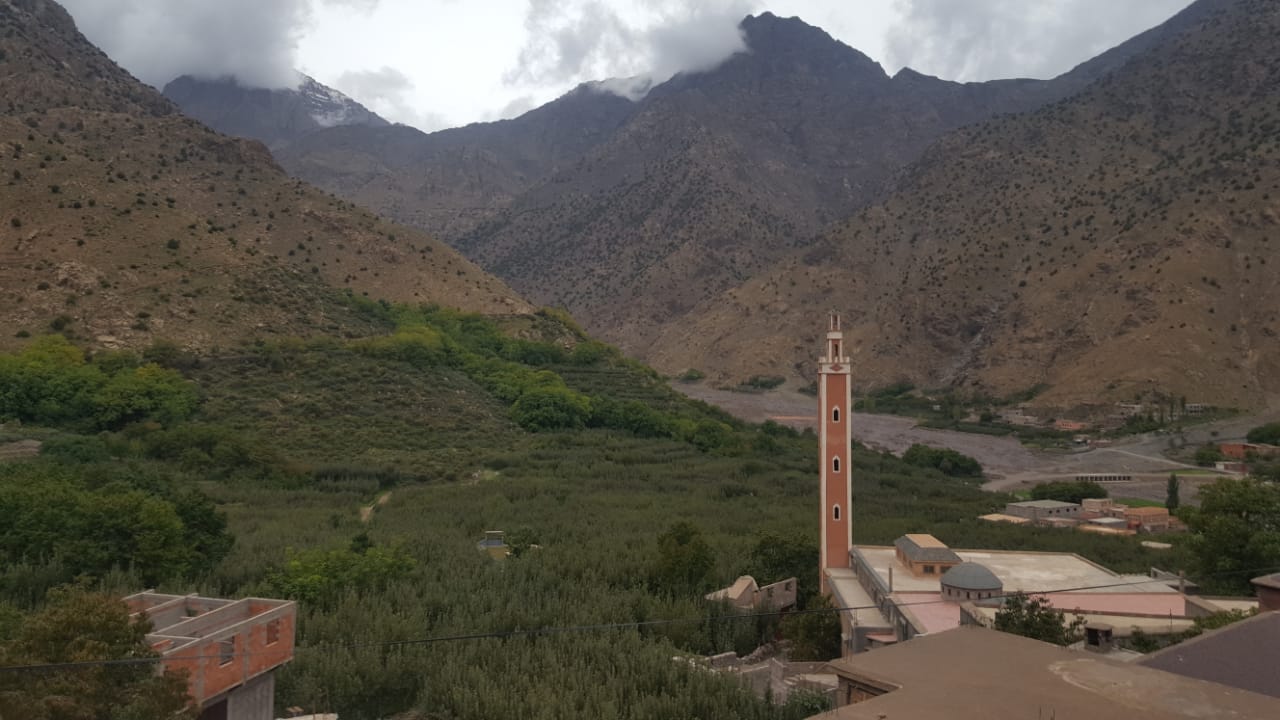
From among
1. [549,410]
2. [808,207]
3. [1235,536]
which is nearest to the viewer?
[1235,536]

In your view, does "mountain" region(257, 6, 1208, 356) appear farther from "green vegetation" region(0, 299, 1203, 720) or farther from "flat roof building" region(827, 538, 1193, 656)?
"flat roof building" region(827, 538, 1193, 656)

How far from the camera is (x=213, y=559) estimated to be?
19234mm

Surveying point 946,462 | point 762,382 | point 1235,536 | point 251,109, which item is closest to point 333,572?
point 1235,536

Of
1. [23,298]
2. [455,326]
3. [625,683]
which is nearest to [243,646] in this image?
[625,683]

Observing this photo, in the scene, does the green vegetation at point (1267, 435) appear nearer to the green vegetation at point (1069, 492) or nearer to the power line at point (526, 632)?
the green vegetation at point (1069, 492)

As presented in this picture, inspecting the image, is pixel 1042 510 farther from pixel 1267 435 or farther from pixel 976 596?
pixel 1267 435

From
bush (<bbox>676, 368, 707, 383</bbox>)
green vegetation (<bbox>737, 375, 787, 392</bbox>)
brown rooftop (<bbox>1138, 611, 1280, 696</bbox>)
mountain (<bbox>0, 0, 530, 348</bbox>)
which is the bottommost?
brown rooftop (<bbox>1138, 611, 1280, 696</bbox>)

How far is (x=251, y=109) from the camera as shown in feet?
547

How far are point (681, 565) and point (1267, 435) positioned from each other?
50.5 meters

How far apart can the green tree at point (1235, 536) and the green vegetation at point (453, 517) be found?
3.35m

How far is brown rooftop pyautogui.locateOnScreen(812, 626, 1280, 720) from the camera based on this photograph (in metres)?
6.78

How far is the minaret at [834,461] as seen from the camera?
22281 millimetres

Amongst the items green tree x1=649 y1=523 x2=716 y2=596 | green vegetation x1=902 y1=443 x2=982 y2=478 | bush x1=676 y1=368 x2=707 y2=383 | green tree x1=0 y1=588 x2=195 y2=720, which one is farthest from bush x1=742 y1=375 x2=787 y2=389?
green tree x1=0 y1=588 x2=195 y2=720

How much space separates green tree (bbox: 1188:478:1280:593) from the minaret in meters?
8.59
